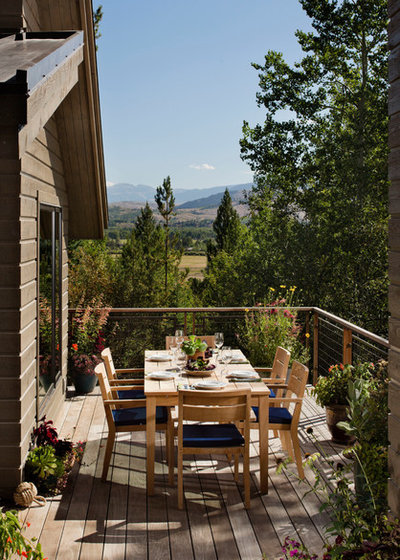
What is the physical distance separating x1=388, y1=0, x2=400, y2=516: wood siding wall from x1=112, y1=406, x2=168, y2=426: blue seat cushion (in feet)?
7.31

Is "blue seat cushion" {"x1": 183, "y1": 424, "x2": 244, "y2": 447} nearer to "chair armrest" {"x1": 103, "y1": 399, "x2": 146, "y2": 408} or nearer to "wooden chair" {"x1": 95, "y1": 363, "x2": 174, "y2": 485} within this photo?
"wooden chair" {"x1": 95, "y1": 363, "x2": 174, "y2": 485}

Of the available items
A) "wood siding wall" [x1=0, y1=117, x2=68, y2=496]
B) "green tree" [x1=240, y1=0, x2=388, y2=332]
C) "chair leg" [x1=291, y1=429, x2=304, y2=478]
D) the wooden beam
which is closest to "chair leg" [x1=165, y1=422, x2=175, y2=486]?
"chair leg" [x1=291, y1=429, x2=304, y2=478]

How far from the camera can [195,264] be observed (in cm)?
2714

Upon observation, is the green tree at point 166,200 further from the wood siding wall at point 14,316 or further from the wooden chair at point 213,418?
the wooden chair at point 213,418

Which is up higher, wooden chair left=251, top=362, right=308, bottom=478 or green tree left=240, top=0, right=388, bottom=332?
green tree left=240, top=0, right=388, bottom=332

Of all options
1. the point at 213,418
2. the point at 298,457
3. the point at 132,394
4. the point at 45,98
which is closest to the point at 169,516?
the point at 213,418

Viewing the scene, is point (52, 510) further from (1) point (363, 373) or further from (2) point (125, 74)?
(2) point (125, 74)

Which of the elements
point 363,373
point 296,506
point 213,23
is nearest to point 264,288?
point 363,373

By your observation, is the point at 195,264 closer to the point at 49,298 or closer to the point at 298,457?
the point at 49,298

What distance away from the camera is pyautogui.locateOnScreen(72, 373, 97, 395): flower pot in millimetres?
6590

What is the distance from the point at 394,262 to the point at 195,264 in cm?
2482

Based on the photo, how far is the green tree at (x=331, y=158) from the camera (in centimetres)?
1628

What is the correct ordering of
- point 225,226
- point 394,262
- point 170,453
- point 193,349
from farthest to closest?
point 225,226, point 193,349, point 170,453, point 394,262

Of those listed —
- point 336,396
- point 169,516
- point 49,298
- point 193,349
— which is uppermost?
point 49,298
